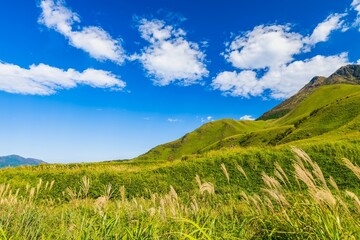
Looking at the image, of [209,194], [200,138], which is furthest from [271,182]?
[200,138]

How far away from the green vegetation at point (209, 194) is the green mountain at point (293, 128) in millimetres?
643

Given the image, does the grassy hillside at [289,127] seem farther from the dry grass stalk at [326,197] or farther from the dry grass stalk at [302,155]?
the dry grass stalk at [326,197]

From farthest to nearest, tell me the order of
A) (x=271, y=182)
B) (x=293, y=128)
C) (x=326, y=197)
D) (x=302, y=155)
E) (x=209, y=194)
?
(x=293, y=128) < (x=209, y=194) < (x=271, y=182) < (x=302, y=155) < (x=326, y=197)

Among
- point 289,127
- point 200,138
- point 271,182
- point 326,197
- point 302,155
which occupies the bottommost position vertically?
point 326,197

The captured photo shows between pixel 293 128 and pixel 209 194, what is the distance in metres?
64.1

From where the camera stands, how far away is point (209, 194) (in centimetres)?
726

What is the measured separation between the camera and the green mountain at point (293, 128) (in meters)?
55.2

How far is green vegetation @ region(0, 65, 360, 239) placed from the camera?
14.3ft

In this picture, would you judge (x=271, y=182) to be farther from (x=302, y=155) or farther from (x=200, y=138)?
(x=200, y=138)

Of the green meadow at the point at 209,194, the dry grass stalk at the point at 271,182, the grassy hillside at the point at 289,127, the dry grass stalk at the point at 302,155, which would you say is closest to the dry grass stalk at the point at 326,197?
the green meadow at the point at 209,194

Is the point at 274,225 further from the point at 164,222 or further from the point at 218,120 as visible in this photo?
the point at 218,120

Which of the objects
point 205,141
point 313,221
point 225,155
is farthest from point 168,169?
point 205,141

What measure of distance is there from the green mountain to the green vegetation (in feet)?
2.11

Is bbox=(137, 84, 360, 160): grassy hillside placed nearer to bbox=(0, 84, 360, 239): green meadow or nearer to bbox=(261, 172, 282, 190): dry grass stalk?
bbox=(0, 84, 360, 239): green meadow
